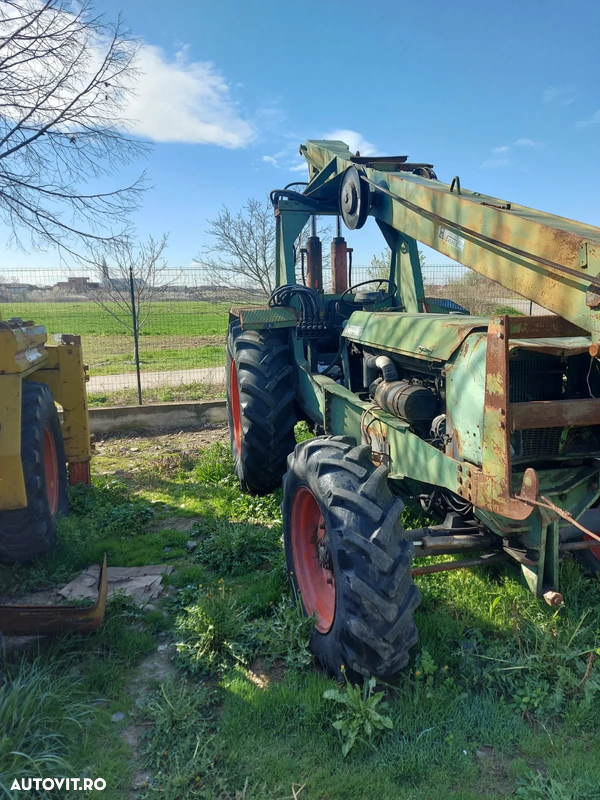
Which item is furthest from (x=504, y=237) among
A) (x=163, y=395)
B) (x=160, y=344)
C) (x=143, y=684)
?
(x=160, y=344)

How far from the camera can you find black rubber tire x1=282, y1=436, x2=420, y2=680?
228cm

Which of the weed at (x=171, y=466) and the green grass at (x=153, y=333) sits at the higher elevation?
the green grass at (x=153, y=333)

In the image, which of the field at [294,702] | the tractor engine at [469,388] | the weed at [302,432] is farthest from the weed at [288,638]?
the weed at [302,432]

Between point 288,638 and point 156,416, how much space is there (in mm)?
5120

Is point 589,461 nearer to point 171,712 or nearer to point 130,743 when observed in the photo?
point 171,712

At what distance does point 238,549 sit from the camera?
151 inches

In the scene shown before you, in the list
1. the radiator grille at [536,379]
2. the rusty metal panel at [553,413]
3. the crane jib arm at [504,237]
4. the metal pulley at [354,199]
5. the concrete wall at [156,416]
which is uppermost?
the metal pulley at [354,199]

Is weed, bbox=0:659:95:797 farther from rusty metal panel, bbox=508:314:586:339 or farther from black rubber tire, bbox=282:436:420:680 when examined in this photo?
rusty metal panel, bbox=508:314:586:339

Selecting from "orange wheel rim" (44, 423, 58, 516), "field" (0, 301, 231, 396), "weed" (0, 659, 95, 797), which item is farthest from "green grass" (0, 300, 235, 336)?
"weed" (0, 659, 95, 797)

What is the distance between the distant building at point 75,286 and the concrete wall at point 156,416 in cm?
234

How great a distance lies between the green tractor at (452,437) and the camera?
2.11 metres

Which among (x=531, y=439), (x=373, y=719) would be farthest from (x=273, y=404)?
(x=373, y=719)

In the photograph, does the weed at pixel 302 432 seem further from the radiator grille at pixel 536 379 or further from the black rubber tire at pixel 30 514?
the radiator grille at pixel 536 379

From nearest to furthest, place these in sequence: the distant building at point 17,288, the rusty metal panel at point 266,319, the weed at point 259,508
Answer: the weed at point 259,508 < the rusty metal panel at point 266,319 < the distant building at point 17,288
